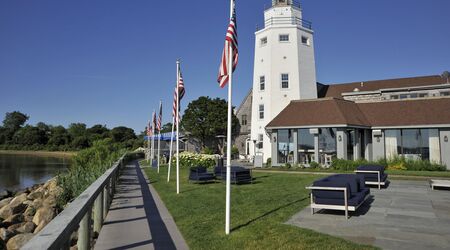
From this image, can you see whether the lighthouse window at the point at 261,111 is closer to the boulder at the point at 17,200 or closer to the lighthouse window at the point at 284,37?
the lighthouse window at the point at 284,37

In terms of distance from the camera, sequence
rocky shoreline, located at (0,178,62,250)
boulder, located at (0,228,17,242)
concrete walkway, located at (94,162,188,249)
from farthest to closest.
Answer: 1. boulder, located at (0,228,17,242)
2. rocky shoreline, located at (0,178,62,250)
3. concrete walkway, located at (94,162,188,249)

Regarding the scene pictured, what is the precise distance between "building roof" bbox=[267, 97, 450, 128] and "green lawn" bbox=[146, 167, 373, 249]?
1243 centimetres

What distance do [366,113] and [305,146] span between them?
576 centimetres

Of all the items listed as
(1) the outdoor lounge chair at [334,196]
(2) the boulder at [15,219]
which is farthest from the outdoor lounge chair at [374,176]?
(2) the boulder at [15,219]

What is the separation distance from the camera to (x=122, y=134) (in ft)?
311

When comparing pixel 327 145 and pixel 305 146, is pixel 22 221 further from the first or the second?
pixel 327 145

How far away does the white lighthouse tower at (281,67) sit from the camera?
101 ft

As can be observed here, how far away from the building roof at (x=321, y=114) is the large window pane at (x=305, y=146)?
2.74ft

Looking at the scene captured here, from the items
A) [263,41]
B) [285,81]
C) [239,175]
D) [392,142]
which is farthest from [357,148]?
[263,41]

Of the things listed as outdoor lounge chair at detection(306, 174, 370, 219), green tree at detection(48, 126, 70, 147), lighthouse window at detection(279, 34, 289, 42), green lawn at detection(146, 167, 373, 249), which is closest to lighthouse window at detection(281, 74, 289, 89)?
lighthouse window at detection(279, 34, 289, 42)

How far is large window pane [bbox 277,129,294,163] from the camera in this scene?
26.6 meters

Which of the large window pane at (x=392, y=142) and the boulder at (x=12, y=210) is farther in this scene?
the large window pane at (x=392, y=142)

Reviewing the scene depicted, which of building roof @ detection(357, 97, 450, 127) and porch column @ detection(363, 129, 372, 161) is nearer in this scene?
Result: building roof @ detection(357, 97, 450, 127)

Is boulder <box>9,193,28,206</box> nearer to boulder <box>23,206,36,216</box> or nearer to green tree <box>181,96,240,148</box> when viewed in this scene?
boulder <box>23,206,36,216</box>
